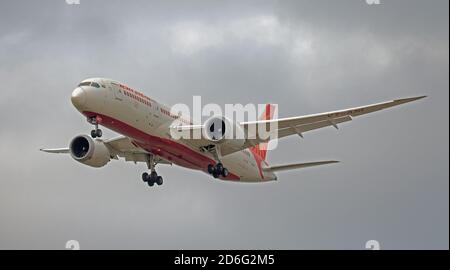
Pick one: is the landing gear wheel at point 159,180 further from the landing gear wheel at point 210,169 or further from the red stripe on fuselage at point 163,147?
the landing gear wheel at point 210,169

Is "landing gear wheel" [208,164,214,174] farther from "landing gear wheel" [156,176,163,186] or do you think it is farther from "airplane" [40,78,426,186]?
"landing gear wheel" [156,176,163,186]

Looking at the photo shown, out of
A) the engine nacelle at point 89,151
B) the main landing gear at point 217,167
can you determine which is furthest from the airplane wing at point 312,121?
the engine nacelle at point 89,151

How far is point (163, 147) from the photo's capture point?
57188 mm

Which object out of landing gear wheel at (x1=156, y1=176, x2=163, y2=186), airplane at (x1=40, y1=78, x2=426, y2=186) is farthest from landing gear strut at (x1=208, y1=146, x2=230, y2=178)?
landing gear wheel at (x1=156, y1=176, x2=163, y2=186)

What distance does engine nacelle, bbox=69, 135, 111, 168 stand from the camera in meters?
61.1

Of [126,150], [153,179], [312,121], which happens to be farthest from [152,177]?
[312,121]

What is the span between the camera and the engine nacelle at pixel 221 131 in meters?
56.6

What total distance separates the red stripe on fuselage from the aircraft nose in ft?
3.03

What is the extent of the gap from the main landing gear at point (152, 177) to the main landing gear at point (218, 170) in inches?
180

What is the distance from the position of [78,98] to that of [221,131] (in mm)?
9438

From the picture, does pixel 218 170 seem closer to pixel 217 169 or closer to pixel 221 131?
pixel 217 169
